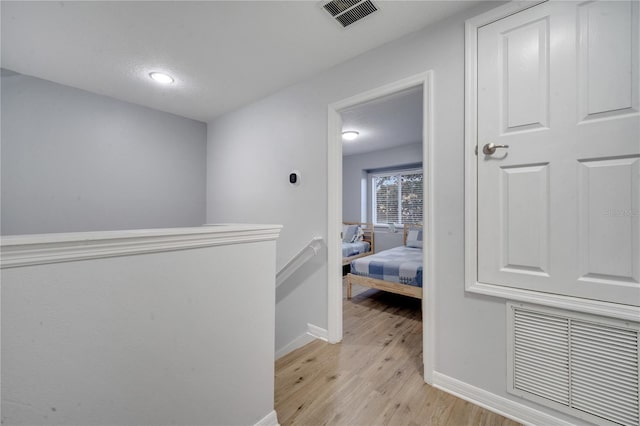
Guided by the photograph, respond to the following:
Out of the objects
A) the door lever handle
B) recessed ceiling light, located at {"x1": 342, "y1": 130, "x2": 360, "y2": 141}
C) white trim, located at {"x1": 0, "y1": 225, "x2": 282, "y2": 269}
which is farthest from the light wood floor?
recessed ceiling light, located at {"x1": 342, "y1": 130, "x2": 360, "y2": 141}

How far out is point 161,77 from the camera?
2.44 meters

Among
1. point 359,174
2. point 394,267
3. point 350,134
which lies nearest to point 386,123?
point 350,134

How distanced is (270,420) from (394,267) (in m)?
2.05

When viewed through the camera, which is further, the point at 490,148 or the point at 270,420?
the point at 490,148

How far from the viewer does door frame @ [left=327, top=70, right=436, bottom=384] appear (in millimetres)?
1698

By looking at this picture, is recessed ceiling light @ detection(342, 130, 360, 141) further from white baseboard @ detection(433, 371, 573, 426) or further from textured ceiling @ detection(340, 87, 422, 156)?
white baseboard @ detection(433, 371, 573, 426)

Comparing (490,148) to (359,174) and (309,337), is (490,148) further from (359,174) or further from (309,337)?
(359,174)

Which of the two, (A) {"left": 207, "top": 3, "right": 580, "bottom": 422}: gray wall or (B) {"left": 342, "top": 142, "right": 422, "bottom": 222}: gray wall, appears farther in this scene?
(B) {"left": 342, "top": 142, "right": 422, "bottom": 222}: gray wall

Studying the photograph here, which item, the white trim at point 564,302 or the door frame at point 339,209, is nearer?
the white trim at point 564,302

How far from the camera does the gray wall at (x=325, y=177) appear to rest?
157 centimetres

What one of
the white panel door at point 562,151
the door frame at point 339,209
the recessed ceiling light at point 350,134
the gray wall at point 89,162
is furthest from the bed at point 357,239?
the white panel door at point 562,151

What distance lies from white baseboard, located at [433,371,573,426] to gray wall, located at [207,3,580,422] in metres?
0.03

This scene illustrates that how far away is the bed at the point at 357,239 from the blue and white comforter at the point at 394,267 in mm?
950

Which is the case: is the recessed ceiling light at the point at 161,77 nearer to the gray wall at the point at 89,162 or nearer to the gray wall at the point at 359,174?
the gray wall at the point at 89,162
